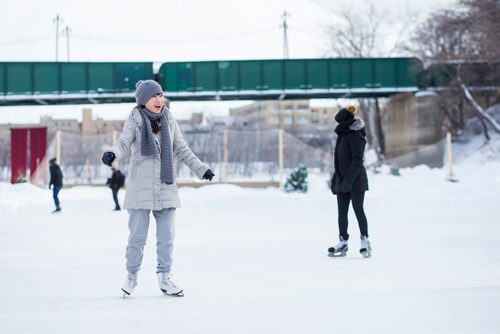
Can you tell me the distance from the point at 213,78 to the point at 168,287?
29449 millimetres

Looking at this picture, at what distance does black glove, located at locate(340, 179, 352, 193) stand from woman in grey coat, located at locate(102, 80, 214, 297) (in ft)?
8.08

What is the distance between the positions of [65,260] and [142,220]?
2627 millimetres

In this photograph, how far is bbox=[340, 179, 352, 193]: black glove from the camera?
7051 millimetres

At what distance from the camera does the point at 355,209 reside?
23.6 feet

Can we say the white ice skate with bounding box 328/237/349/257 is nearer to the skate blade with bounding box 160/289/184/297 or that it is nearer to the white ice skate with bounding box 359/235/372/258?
the white ice skate with bounding box 359/235/372/258

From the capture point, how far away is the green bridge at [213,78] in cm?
3350

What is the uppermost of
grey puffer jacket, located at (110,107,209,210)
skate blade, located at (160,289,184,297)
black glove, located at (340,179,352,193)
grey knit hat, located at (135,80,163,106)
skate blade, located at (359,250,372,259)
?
grey knit hat, located at (135,80,163,106)

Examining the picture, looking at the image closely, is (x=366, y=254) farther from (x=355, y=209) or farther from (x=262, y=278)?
(x=262, y=278)

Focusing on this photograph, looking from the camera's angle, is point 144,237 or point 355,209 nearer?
point 144,237

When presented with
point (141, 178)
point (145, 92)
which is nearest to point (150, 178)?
point (141, 178)

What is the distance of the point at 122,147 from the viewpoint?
472cm

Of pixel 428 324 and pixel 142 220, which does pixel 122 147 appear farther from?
pixel 428 324

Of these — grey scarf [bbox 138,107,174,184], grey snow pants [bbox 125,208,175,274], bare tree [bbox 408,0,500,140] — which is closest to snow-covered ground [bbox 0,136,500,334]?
grey snow pants [bbox 125,208,175,274]

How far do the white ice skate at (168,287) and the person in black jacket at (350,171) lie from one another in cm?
270
